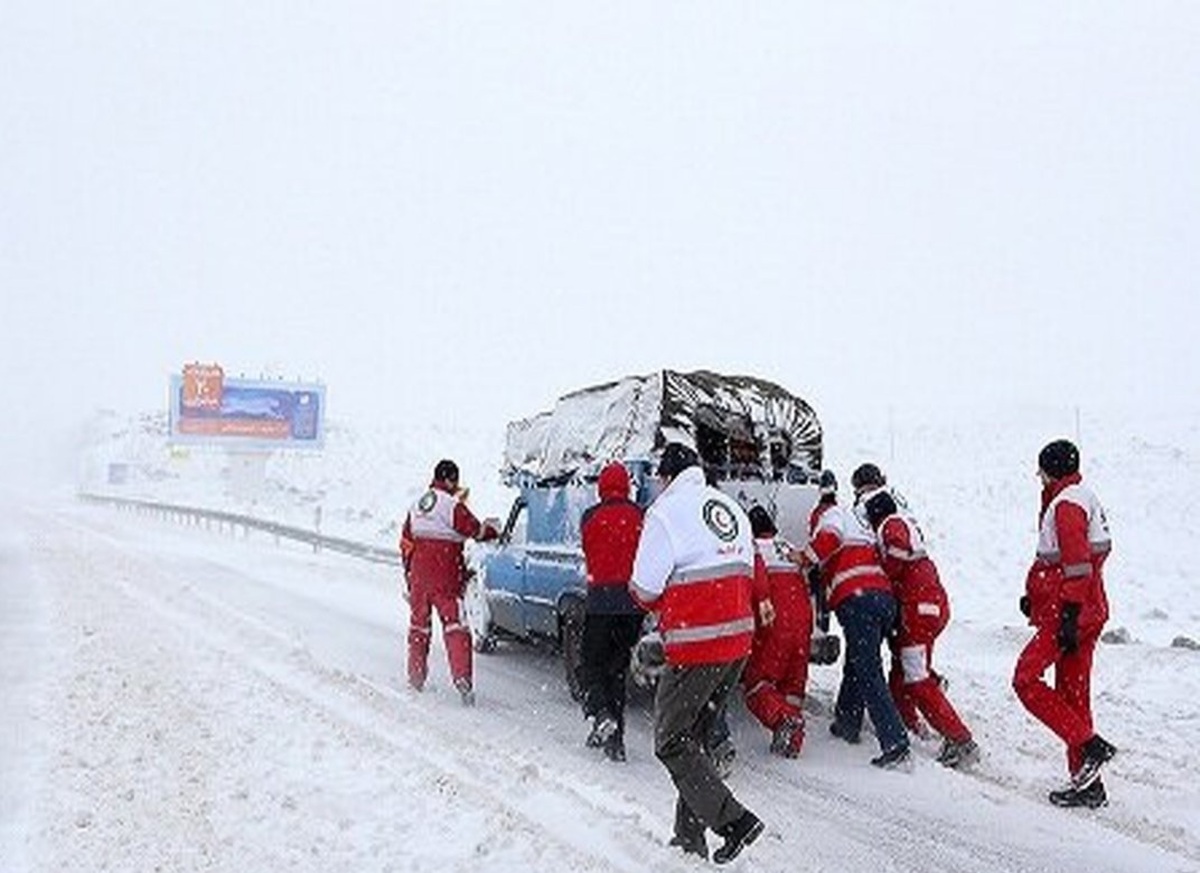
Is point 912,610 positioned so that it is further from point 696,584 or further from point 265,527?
point 265,527

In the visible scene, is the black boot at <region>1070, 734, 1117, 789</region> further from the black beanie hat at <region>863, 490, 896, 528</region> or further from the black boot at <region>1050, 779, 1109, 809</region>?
the black beanie hat at <region>863, 490, 896, 528</region>

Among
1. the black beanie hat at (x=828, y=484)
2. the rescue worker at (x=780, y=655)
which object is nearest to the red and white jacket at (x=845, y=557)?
the rescue worker at (x=780, y=655)

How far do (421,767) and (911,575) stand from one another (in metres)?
3.43

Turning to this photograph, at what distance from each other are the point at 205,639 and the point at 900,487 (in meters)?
25.7

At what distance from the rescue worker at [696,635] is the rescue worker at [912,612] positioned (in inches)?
105

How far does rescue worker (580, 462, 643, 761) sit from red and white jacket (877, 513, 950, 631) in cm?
171

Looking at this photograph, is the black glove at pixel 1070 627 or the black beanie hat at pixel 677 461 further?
the black glove at pixel 1070 627

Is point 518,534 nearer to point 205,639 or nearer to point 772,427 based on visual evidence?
point 772,427

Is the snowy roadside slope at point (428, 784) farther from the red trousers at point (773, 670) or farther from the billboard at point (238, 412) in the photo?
the billboard at point (238, 412)

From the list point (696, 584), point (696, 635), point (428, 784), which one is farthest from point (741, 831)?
point (428, 784)

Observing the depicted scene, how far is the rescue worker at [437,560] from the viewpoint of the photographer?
9273 millimetres

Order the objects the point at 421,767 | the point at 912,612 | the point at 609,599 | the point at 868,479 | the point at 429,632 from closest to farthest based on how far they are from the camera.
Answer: the point at 421,767 < the point at 609,599 < the point at 912,612 < the point at 868,479 < the point at 429,632

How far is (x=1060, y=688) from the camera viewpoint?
665 cm

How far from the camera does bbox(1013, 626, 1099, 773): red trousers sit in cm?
640
